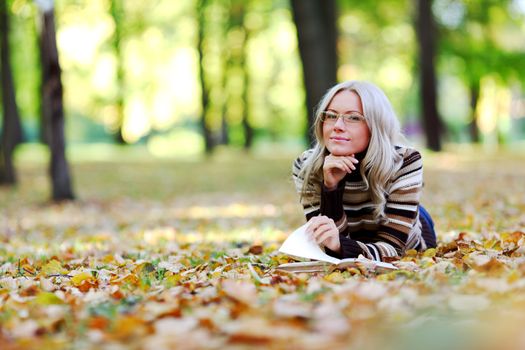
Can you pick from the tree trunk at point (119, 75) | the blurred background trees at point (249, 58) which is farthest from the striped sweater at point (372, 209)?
the tree trunk at point (119, 75)

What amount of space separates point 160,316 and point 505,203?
6869 millimetres

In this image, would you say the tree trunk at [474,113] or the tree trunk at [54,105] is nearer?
the tree trunk at [54,105]

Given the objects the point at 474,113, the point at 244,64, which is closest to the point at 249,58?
the point at 244,64

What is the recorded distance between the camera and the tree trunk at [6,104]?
1531cm

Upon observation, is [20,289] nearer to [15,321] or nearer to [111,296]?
[111,296]

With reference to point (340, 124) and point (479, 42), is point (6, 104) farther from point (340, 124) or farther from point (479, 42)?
point (479, 42)

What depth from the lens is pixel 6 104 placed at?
16719mm

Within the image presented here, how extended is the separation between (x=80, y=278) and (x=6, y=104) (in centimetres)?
1373

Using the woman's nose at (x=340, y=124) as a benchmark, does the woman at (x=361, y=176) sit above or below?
below

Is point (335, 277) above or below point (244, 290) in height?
below

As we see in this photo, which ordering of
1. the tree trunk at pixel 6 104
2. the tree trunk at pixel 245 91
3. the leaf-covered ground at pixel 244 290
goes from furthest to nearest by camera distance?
the tree trunk at pixel 245 91 → the tree trunk at pixel 6 104 → the leaf-covered ground at pixel 244 290

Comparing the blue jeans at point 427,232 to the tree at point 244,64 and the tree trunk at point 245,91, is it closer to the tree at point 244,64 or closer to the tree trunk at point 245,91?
the tree at point 244,64

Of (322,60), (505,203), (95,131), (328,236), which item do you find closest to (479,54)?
(322,60)

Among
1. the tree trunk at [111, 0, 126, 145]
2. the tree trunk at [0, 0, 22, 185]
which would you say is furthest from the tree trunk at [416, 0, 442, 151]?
the tree trunk at [0, 0, 22, 185]
